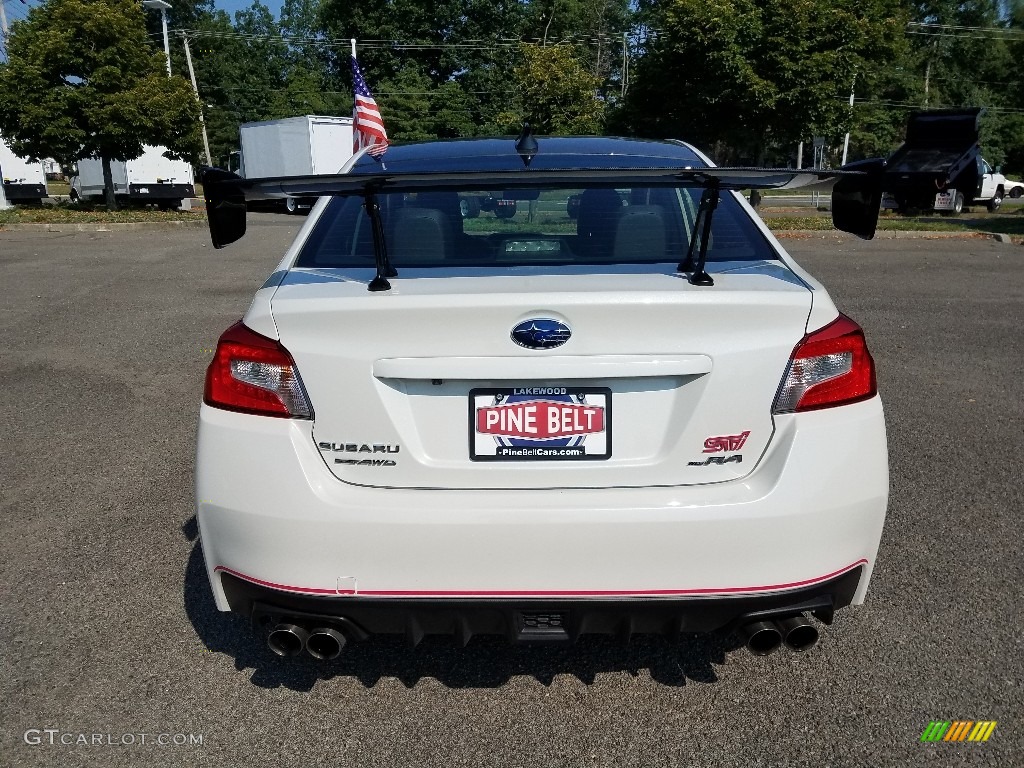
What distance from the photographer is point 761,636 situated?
2.37 meters

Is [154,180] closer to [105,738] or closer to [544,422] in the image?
[105,738]

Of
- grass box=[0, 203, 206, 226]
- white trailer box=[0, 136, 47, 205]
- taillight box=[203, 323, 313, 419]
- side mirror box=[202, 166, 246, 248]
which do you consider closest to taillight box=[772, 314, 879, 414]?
taillight box=[203, 323, 313, 419]

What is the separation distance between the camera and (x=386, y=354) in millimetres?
2205

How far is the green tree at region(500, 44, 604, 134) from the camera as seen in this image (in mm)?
32094

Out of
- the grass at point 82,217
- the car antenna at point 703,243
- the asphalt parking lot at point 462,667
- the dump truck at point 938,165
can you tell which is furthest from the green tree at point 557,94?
the car antenna at point 703,243

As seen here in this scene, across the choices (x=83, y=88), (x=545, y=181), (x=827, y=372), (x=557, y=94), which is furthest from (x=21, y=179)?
(x=827, y=372)

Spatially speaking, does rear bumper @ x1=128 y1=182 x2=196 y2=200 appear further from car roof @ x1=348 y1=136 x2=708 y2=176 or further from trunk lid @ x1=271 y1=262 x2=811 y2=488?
trunk lid @ x1=271 y1=262 x2=811 y2=488

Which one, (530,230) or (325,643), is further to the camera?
(530,230)

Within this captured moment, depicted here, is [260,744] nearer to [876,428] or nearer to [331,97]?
[876,428]

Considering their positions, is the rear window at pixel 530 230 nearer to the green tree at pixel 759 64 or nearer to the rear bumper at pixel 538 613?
the rear bumper at pixel 538 613

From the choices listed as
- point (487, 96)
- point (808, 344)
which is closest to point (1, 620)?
point (808, 344)

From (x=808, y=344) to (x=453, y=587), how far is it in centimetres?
111

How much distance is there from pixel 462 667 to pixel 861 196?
1.92 m

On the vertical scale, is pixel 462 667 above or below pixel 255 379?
below
